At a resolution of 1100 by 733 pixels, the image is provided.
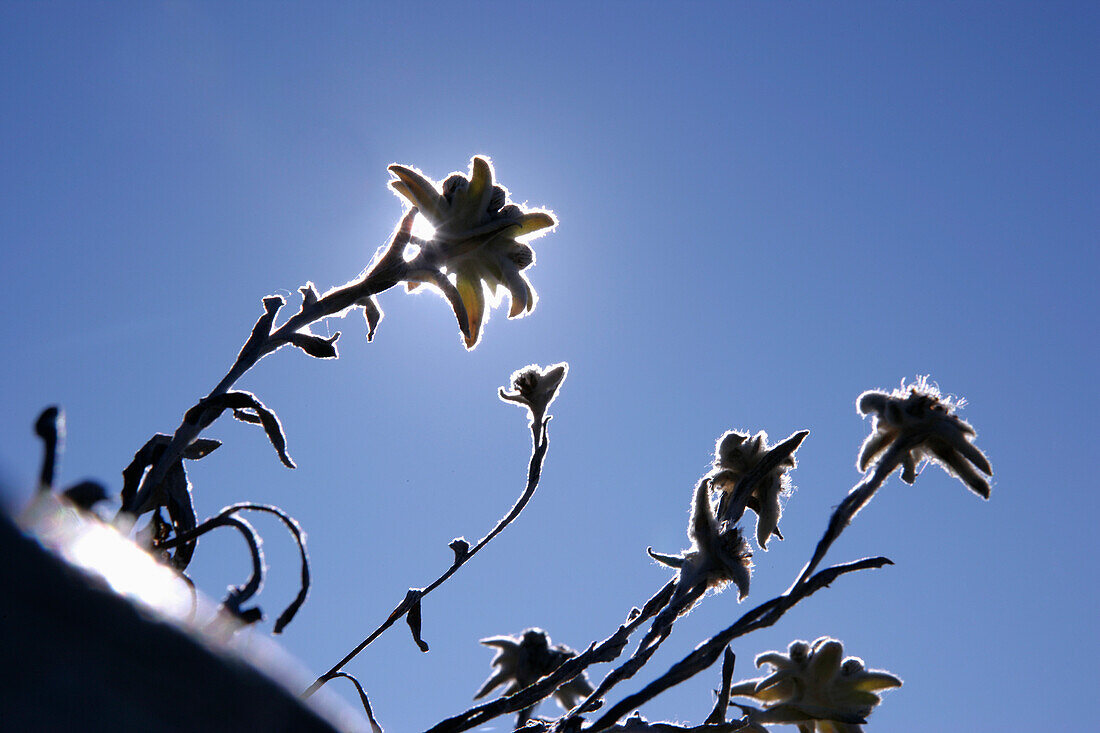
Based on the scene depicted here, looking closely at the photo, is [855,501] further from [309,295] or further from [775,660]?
[309,295]

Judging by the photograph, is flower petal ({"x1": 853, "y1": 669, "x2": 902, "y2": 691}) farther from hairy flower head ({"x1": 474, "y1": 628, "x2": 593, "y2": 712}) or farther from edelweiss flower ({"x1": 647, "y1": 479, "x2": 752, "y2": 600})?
hairy flower head ({"x1": 474, "y1": 628, "x2": 593, "y2": 712})

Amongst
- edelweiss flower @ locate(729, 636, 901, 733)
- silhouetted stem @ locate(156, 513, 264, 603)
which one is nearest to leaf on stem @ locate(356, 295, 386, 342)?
silhouetted stem @ locate(156, 513, 264, 603)

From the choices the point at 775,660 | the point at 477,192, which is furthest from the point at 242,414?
the point at 775,660

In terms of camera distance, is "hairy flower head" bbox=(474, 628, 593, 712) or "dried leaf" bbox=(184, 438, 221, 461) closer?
"dried leaf" bbox=(184, 438, 221, 461)

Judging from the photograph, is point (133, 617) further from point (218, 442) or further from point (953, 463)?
point (953, 463)

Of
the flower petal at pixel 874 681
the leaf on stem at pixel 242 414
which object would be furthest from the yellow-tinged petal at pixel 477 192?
the flower petal at pixel 874 681

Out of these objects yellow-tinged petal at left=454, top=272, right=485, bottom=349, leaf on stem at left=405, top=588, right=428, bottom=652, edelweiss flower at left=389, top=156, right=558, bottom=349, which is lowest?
leaf on stem at left=405, top=588, right=428, bottom=652

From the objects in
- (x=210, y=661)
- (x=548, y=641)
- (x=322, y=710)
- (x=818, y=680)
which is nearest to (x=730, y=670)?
(x=818, y=680)
